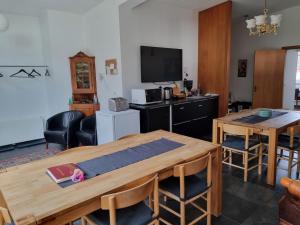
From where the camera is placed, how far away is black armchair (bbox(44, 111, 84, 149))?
13.3 feet

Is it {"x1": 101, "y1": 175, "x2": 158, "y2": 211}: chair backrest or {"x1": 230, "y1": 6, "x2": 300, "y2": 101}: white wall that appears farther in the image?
{"x1": 230, "y1": 6, "x2": 300, "y2": 101}: white wall

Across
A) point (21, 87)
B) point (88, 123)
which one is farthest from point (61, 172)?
point (21, 87)

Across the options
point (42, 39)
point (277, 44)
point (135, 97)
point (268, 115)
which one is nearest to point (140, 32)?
point (135, 97)

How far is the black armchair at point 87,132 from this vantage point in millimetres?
3875

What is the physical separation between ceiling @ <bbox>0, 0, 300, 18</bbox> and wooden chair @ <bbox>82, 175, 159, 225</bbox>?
3751 mm

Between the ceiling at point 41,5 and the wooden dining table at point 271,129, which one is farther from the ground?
the ceiling at point 41,5

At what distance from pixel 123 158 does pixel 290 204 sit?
1145 mm

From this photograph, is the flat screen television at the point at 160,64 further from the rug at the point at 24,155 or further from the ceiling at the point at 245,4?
the rug at the point at 24,155

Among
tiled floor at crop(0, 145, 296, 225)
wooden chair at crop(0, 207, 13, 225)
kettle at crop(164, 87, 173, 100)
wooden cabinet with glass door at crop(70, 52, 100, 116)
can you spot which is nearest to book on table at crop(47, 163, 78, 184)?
wooden chair at crop(0, 207, 13, 225)

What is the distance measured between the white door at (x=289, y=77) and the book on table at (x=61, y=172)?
5.76 meters

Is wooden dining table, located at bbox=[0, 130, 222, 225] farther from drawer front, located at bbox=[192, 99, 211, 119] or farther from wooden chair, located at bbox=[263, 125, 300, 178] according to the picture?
drawer front, located at bbox=[192, 99, 211, 119]

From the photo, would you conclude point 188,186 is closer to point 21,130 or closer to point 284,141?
point 284,141

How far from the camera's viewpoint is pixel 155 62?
4387 mm

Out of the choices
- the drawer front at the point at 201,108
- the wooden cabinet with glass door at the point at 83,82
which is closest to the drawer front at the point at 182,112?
the drawer front at the point at 201,108
